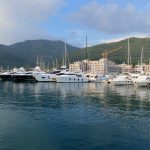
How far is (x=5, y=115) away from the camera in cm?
4134

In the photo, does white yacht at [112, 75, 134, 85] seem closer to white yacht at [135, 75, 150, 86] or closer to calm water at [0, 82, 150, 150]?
white yacht at [135, 75, 150, 86]

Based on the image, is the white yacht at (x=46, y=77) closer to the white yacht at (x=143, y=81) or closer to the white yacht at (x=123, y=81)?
the white yacht at (x=123, y=81)

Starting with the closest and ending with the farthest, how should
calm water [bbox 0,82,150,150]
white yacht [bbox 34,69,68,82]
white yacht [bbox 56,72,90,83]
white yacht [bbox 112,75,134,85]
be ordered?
calm water [bbox 0,82,150,150] < white yacht [bbox 112,75,134,85] < white yacht [bbox 56,72,90,83] < white yacht [bbox 34,69,68,82]

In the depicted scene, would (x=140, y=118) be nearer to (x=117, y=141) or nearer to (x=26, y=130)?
(x=117, y=141)

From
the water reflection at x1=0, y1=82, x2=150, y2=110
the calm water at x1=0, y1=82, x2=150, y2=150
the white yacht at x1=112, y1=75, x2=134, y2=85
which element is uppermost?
the white yacht at x1=112, y1=75, x2=134, y2=85

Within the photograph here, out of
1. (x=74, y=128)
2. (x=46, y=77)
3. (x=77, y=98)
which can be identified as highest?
(x=46, y=77)

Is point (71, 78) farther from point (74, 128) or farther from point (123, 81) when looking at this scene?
point (74, 128)

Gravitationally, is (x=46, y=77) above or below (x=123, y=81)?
above

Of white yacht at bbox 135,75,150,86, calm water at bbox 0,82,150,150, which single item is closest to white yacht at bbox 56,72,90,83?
white yacht at bbox 135,75,150,86

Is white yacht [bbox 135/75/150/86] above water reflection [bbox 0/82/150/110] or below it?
above

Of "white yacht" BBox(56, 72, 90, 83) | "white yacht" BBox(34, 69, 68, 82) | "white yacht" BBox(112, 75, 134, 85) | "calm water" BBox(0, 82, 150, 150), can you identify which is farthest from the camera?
"white yacht" BBox(34, 69, 68, 82)

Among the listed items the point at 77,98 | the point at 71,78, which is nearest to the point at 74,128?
the point at 77,98

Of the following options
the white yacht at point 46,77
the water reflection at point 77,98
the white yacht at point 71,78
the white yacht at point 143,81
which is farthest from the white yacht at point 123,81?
the water reflection at point 77,98

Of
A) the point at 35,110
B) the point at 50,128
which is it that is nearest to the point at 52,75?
the point at 35,110
